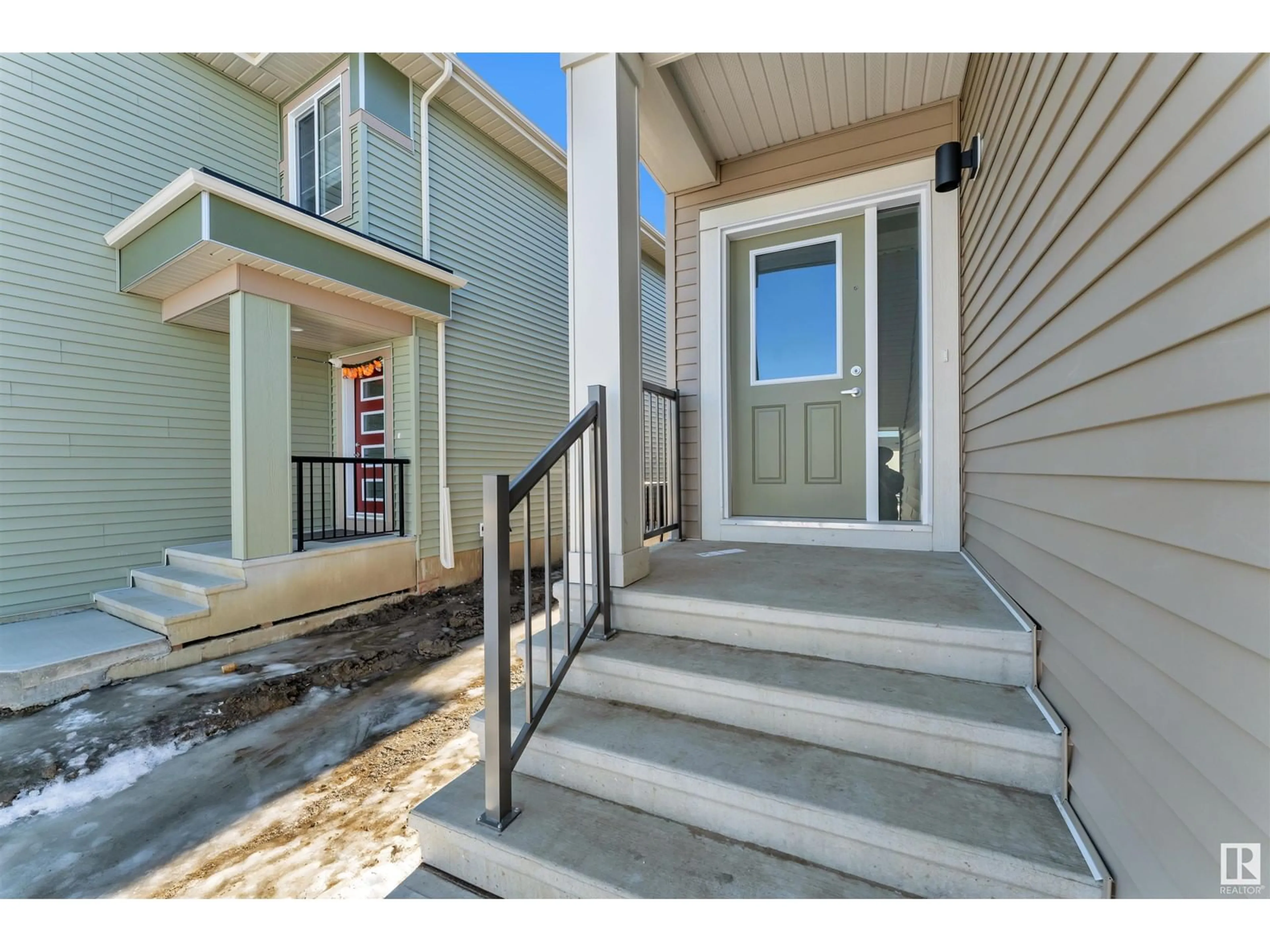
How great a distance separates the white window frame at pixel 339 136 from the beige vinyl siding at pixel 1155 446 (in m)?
5.69

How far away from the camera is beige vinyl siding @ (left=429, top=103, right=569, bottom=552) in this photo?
18.8 feet

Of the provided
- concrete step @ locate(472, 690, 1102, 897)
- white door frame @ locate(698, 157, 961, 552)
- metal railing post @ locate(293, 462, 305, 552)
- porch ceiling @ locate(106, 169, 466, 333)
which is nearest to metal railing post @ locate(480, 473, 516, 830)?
concrete step @ locate(472, 690, 1102, 897)

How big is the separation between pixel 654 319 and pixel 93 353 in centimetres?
728

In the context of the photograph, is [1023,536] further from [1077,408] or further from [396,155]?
[396,155]

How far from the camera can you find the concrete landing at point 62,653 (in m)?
2.99

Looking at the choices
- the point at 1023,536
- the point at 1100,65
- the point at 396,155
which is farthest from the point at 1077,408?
the point at 396,155

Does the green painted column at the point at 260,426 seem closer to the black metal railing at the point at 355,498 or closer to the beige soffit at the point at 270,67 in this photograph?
the black metal railing at the point at 355,498

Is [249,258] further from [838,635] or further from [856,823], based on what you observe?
[856,823]

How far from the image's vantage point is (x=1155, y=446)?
36.3 inches

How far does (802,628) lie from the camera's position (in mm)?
1784

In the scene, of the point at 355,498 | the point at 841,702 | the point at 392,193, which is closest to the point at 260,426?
the point at 355,498

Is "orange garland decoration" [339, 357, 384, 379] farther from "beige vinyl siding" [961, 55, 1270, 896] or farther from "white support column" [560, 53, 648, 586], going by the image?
"beige vinyl siding" [961, 55, 1270, 896]

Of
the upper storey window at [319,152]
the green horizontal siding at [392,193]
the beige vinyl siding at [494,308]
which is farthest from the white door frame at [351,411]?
the upper storey window at [319,152]

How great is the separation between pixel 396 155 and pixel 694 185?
360 centimetres
